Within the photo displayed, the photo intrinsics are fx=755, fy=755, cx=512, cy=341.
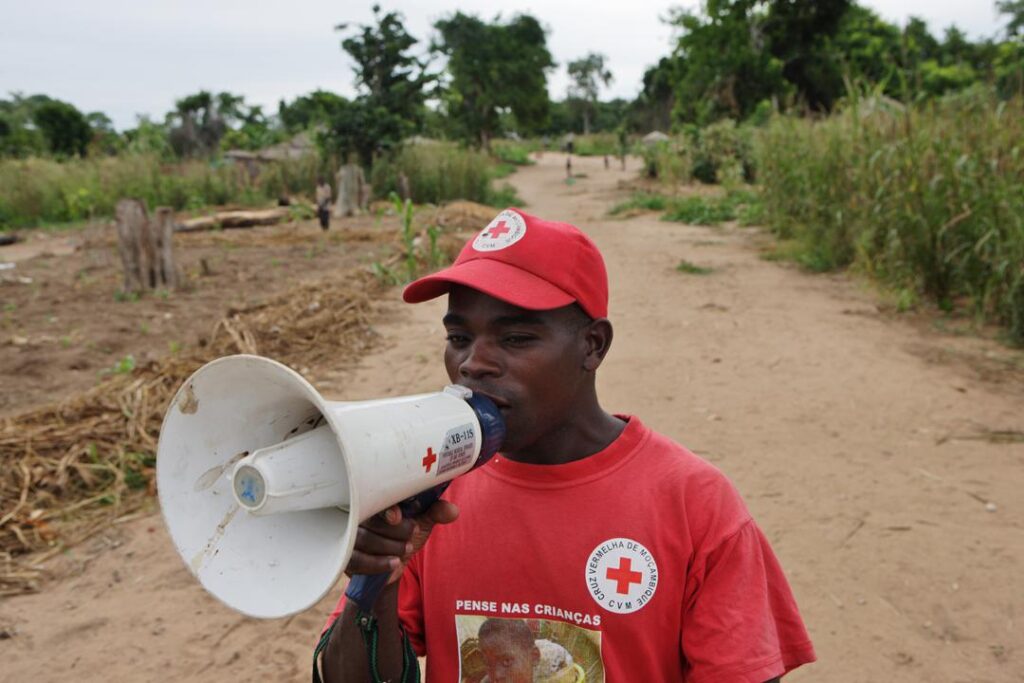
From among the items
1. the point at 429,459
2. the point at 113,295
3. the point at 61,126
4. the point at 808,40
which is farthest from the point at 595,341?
the point at 61,126

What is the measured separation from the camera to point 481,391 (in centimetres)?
128

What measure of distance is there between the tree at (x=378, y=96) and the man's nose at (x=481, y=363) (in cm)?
1917

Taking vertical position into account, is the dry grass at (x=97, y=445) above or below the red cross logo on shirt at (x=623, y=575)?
below

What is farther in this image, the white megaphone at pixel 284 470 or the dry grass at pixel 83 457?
the dry grass at pixel 83 457

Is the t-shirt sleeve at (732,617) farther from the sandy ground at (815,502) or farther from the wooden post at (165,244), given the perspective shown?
the wooden post at (165,244)

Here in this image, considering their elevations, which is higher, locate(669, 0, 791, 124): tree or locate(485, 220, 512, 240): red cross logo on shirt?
locate(669, 0, 791, 124): tree

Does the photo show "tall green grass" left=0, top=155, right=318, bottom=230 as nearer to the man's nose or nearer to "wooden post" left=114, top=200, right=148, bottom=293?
"wooden post" left=114, top=200, right=148, bottom=293

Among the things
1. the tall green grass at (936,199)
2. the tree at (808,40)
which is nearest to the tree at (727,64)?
the tree at (808,40)

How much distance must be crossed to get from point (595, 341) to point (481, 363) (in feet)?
0.86

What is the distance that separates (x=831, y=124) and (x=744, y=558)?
30.1ft

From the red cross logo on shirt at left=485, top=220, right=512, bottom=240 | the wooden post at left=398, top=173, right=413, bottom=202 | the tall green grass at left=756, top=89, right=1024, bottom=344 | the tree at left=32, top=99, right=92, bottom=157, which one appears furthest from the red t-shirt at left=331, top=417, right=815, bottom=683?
the tree at left=32, top=99, right=92, bottom=157

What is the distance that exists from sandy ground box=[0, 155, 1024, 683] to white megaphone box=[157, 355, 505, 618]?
1.83m

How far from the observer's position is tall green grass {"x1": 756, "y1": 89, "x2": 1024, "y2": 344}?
Result: 6016 mm

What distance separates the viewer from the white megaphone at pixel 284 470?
99cm
